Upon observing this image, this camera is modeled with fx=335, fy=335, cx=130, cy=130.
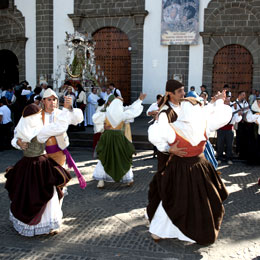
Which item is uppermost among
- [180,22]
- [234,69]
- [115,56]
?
[180,22]

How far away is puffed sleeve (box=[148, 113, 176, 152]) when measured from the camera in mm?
3402

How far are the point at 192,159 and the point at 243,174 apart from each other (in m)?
3.84

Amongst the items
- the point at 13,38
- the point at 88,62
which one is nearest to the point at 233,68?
the point at 88,62

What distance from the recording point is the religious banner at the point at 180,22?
14.4 m

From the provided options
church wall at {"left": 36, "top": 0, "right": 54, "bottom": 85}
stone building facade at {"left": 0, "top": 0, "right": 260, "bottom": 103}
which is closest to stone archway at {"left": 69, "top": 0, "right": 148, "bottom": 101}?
stone building facade at {"left": 0, "top": 0, "right": 260, "bottom": 103}

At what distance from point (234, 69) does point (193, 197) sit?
12305mm

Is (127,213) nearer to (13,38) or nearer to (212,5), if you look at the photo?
(212,5)

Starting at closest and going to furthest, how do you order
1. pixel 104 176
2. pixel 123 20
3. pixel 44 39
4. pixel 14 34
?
pixel 104 176
pixel 123 20
pixel 44 39
pixel 14 34

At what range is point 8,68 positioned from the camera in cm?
1828

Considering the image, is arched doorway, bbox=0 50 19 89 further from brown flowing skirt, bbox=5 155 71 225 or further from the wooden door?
brown flowing skirt, bbox=5 155 71 225

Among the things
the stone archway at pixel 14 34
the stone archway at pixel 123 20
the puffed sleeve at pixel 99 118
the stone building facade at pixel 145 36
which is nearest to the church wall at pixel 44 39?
the stone building facade at pixel 145 36

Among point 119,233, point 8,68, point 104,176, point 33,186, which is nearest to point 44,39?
point 8,68

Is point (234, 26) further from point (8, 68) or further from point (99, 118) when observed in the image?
point (8, 68)

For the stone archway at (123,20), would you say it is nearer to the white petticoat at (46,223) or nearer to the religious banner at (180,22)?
the religious banner at (180,22)
